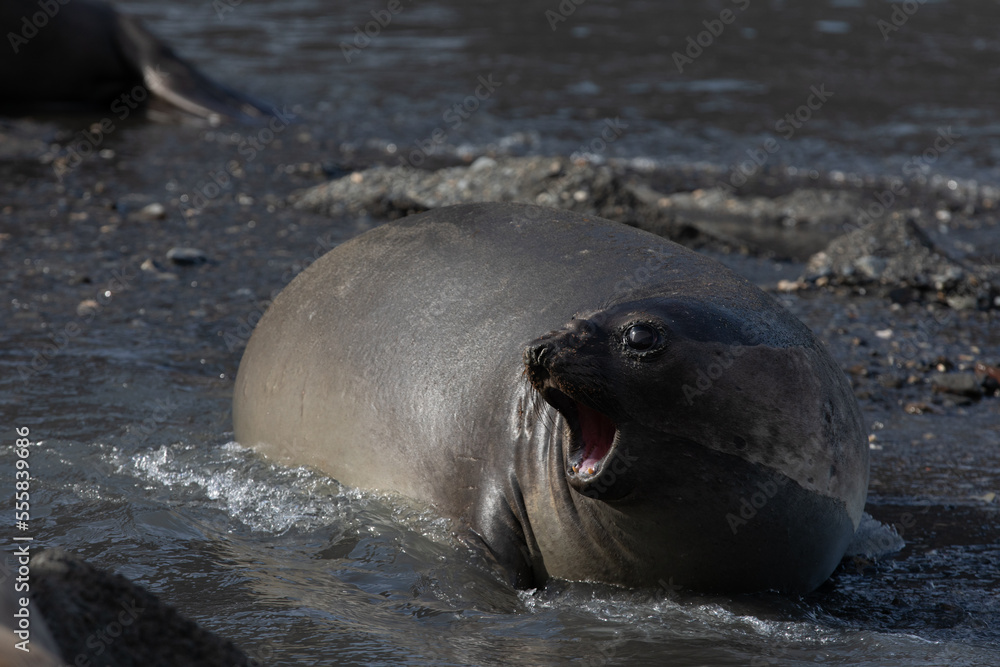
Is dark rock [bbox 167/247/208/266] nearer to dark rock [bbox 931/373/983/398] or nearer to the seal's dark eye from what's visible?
dark rock [bbox 931/373/983/398]

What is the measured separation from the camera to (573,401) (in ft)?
9.87

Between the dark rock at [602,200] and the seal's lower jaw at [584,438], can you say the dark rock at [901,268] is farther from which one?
the seal's lower jaw at [584,438]

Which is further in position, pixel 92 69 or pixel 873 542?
pixel 92 69

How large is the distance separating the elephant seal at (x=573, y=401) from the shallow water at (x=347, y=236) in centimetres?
12

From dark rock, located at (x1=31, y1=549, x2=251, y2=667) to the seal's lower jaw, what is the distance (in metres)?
1.06

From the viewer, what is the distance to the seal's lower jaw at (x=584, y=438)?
2896 millimetres

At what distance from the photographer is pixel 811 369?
3.14 m

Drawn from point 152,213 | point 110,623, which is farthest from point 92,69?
point 110,623

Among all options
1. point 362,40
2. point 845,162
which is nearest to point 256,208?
point 845,162

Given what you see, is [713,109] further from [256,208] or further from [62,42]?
[62,42]

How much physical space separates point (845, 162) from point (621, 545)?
6.83 m

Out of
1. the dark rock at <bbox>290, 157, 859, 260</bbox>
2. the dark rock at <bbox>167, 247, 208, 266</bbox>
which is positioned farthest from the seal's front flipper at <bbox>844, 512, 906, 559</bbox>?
the dark rock at <bbox>167, 247, 208, 266</bbox>

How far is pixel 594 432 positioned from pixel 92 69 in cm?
821

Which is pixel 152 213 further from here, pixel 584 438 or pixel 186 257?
pixel 584 438
